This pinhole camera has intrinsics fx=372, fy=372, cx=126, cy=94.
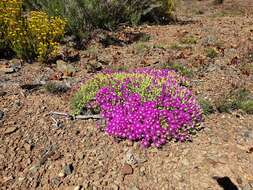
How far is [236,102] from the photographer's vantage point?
565cm

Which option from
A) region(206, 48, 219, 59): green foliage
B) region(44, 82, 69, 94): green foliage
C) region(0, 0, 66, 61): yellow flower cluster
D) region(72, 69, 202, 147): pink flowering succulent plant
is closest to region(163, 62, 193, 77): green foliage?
region(206, 48, 219, 59): green foliage

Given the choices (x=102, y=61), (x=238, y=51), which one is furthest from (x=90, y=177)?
(x=238, y=51)

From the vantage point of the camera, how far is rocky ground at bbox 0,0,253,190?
13.9 feet

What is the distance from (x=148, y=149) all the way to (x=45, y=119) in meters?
1.60

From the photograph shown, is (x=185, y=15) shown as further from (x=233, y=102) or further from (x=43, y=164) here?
(x=43, y=164)

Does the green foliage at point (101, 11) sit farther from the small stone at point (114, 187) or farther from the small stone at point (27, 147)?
the small stone at point (114, 187)

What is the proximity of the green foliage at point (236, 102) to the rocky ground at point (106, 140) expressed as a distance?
0.41 ft

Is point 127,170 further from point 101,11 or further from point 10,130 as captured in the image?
point 101,11

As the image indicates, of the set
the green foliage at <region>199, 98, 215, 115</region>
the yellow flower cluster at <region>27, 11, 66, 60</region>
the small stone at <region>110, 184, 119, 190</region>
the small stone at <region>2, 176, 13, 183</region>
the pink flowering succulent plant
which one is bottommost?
the small stone at <region>2, 176, 13, 183</region>

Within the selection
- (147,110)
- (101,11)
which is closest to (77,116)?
(147,110)

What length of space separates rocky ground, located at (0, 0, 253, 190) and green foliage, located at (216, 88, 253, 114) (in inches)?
4.9

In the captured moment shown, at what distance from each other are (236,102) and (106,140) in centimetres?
215

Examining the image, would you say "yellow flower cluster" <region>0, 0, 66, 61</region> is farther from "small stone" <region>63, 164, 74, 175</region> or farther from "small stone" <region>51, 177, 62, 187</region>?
"small stone" <region>51, 177, 62, 187</region>

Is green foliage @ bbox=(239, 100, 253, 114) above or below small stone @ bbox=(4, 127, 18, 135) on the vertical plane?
above
